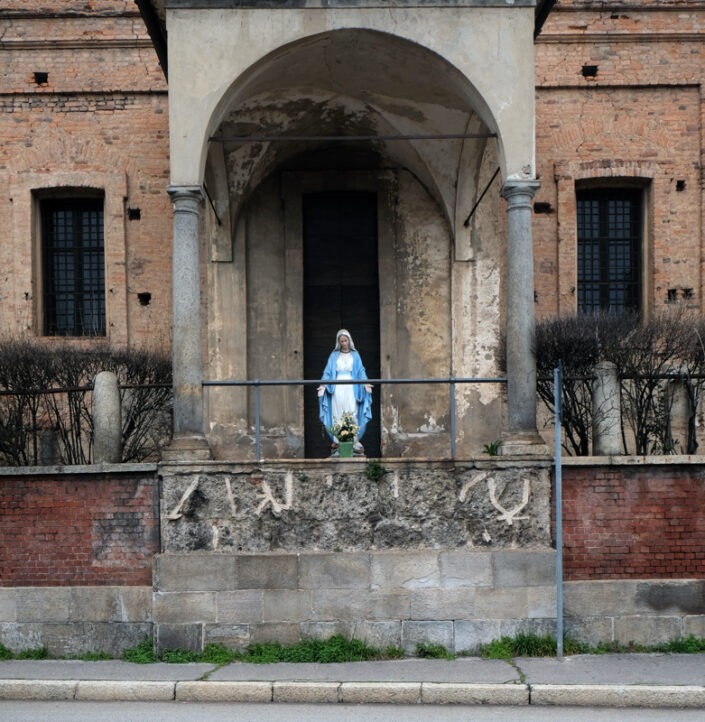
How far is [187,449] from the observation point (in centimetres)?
1205

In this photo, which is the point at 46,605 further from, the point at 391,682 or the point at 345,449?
the point at 391,682

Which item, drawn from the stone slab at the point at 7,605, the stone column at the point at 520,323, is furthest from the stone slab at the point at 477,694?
the stone slab at the point at 7,605

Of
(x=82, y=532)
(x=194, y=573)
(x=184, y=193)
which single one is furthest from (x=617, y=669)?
(x=184, y=193)

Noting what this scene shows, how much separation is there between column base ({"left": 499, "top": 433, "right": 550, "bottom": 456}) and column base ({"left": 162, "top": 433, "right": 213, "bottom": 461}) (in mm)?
3471

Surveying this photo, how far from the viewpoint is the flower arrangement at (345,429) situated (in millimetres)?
12391

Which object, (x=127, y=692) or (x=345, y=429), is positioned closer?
(x=127, y=692)

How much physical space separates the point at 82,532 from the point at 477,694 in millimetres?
4936

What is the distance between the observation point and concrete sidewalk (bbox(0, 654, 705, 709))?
9.80 m

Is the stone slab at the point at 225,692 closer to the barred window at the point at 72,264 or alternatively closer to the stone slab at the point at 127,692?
the stone slab at the point at 127,692

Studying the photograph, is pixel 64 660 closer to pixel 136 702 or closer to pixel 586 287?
pixel 136 702

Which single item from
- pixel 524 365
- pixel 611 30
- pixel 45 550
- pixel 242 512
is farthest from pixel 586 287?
pixel 45 550

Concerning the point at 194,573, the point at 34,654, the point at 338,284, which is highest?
the point at 338,284

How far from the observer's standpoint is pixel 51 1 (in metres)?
17.6

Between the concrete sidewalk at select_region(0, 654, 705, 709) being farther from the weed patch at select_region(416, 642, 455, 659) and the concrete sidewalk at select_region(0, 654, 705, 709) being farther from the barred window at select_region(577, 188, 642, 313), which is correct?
the barred window at select_region(577, 188, 642, 313)
